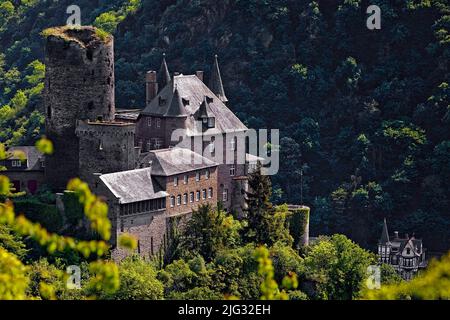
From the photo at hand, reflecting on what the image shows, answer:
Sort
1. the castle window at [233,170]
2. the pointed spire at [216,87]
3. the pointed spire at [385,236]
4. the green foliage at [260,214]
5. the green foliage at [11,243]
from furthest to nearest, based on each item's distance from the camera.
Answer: the pointed spire at [385,236], the pointed spire at [216,87], the castle window at [233,170], the green foliage at [260,214], the green foliage at [11,243]

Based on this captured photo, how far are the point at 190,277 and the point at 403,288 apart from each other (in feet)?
138

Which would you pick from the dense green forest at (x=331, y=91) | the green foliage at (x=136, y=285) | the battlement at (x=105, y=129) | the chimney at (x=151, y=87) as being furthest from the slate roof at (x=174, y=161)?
the dense green forest at (x=331, y=91)

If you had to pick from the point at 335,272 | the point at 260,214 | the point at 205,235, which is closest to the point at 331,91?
the point at 335,272

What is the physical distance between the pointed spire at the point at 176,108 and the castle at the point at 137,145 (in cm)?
5

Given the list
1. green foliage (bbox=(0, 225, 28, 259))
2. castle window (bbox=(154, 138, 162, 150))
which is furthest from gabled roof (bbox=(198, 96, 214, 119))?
green foliage (bbox=(0, 225, 28, 259))

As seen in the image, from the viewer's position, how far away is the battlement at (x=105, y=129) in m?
78.1

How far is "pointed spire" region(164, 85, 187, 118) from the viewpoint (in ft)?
275

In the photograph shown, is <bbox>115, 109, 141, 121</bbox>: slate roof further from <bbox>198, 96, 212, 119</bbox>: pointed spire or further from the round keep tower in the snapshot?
the round keep tower

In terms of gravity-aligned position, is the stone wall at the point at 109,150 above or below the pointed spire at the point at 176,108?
below

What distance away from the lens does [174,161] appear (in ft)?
262

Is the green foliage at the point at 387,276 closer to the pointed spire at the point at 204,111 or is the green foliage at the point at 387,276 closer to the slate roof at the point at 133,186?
the pointed spire at the point at 204,111

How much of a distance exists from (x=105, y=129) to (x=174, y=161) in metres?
4.01

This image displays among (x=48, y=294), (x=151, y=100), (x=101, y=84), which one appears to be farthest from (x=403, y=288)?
(x=151, y=100)
